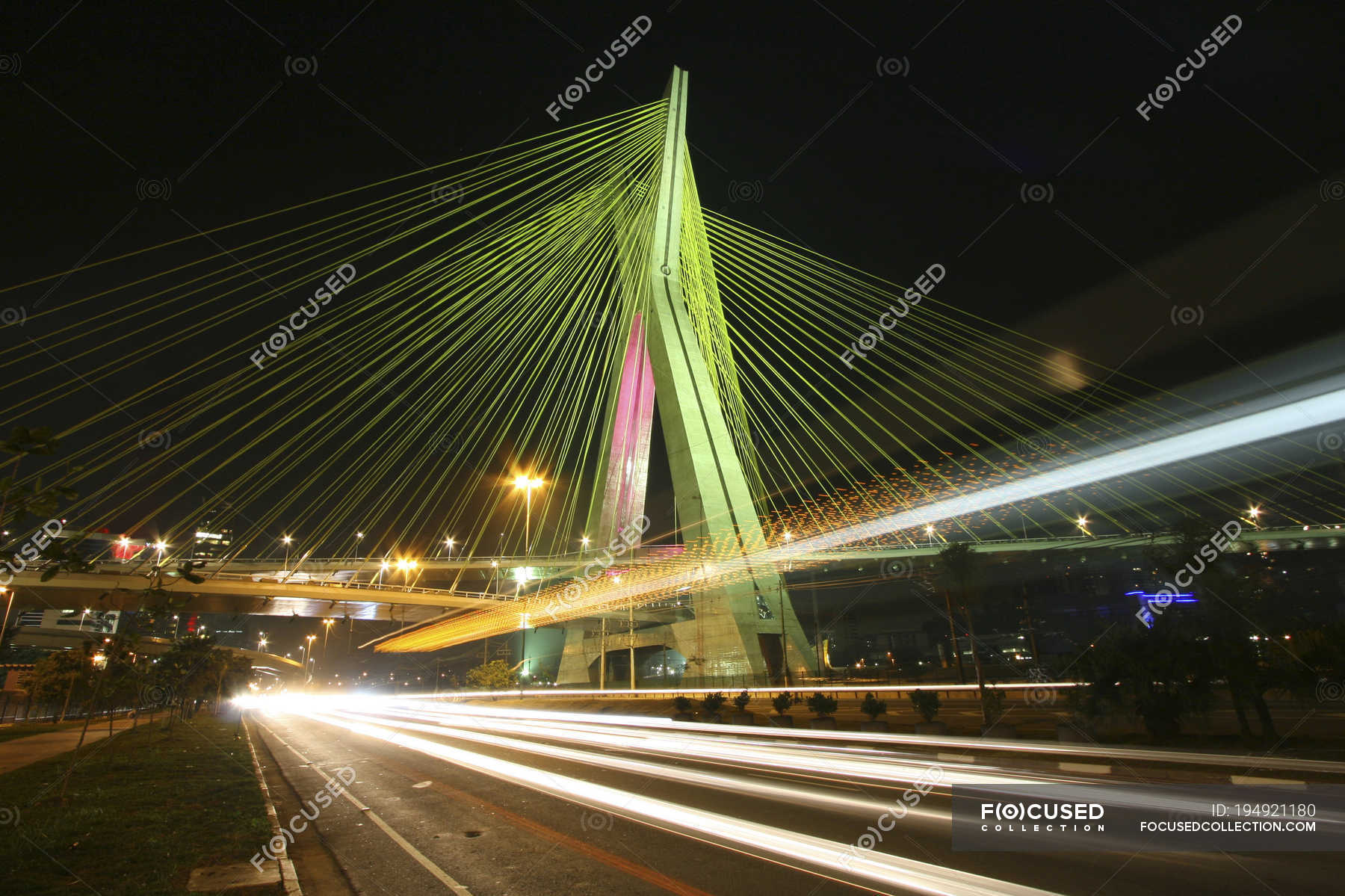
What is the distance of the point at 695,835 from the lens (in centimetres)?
721

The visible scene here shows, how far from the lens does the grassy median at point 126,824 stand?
Answer: 5863mm

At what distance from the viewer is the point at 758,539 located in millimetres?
24375

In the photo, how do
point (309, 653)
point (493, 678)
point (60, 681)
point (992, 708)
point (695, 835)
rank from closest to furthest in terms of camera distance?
point (695, 835)
point (992, 708)
point (60, 681)
point (493, 678)
point (309, 653)

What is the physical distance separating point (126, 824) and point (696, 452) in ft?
62.7

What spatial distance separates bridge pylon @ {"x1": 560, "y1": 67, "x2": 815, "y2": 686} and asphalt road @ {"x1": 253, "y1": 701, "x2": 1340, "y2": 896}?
32.3ft

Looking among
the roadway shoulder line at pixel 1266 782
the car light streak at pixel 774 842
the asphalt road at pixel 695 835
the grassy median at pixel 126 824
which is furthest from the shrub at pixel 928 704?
the grassy median at pixel 126 824

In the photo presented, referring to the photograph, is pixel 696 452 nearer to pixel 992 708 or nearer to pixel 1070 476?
pixel 992 708

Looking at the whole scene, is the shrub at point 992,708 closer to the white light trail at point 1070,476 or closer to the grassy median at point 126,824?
the white light trail at point 1070,476

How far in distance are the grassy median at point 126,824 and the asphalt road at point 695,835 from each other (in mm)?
953

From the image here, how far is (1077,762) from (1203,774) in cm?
153

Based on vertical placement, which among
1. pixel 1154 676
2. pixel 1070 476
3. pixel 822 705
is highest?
pixel 1070 476

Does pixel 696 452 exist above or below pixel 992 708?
above

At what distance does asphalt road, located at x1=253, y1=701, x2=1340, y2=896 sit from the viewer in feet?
17.8

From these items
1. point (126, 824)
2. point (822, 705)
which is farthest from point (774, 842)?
point (822, 705)
